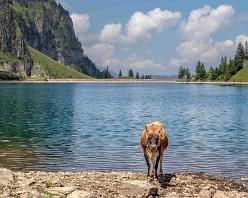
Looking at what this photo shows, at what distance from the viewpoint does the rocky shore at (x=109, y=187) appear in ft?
71.2

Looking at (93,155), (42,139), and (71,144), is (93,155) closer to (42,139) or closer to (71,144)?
(71,144)

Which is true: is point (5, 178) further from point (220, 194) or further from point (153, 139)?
point (220, 194)

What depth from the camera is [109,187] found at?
23219 mm

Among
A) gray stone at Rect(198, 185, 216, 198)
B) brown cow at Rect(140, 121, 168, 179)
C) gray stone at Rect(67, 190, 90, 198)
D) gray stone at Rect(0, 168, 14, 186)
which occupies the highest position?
brown cow at Rect(140, 121, 168, 179)

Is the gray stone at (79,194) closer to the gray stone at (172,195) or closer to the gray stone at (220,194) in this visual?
the gray stone at (172,195)

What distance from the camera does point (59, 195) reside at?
2131 cm

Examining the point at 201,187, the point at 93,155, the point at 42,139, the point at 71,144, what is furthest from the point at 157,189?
the point at 42,139

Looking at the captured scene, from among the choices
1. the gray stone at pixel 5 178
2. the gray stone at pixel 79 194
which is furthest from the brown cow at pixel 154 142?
the gray stone at pixel 5 178

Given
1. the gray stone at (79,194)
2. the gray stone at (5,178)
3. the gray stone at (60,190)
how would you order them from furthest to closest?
the gray stone at (5,178), the gray stone at (60,190), the gray stone at (79,194)

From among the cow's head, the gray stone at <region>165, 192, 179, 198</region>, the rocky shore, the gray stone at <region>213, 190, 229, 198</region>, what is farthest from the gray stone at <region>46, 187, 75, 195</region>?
the gray stone at <region>213, 190, 229, 198</region>

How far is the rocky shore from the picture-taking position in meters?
21.7

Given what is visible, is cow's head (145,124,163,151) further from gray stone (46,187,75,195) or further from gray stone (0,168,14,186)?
gray stone (0,168,14,186)

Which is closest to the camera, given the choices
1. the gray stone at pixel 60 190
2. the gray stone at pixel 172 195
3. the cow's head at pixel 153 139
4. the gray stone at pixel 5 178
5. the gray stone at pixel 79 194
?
the gray stone at pixel 79 194

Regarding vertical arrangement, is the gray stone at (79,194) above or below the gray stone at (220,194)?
above
